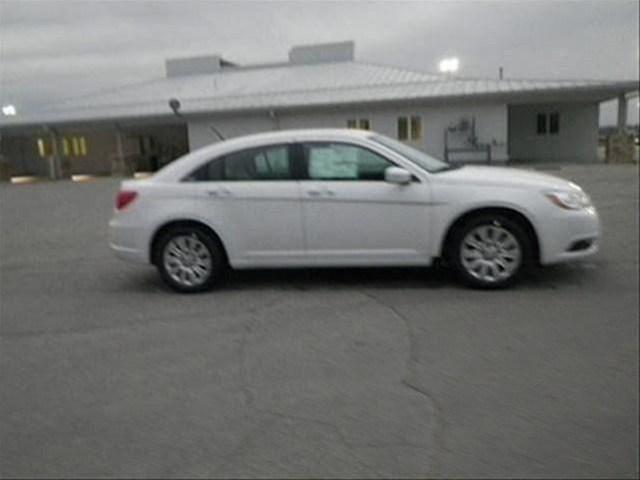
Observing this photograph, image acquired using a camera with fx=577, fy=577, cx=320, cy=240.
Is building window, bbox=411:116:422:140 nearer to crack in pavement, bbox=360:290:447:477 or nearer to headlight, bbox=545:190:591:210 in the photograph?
headlight, bbox=545:190:591:210

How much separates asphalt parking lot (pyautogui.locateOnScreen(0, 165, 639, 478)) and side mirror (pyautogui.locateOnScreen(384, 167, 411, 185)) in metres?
1.00

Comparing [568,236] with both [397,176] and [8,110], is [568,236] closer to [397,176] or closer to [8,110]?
[397,176]

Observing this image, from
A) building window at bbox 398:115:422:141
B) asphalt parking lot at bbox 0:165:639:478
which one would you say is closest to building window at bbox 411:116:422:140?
building window at bbox 398:115:422:141

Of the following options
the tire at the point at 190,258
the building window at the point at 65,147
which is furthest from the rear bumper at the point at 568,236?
the building window at the point at 65,147

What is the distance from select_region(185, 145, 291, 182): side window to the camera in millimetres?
5613

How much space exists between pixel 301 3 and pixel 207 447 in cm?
249

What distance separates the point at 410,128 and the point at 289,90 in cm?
609

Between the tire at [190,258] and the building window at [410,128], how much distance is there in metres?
18.4

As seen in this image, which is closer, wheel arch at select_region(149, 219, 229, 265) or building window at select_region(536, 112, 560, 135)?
wheel arch at select_region(149, 219, 229, 265)

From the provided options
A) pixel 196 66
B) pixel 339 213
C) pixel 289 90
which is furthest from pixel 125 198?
pixel 196 66

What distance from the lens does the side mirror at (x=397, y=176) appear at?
5.26m

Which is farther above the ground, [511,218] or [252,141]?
[252,141]

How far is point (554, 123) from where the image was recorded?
24844 mm

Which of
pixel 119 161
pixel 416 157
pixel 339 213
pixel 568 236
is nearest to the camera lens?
pixel 568 236
